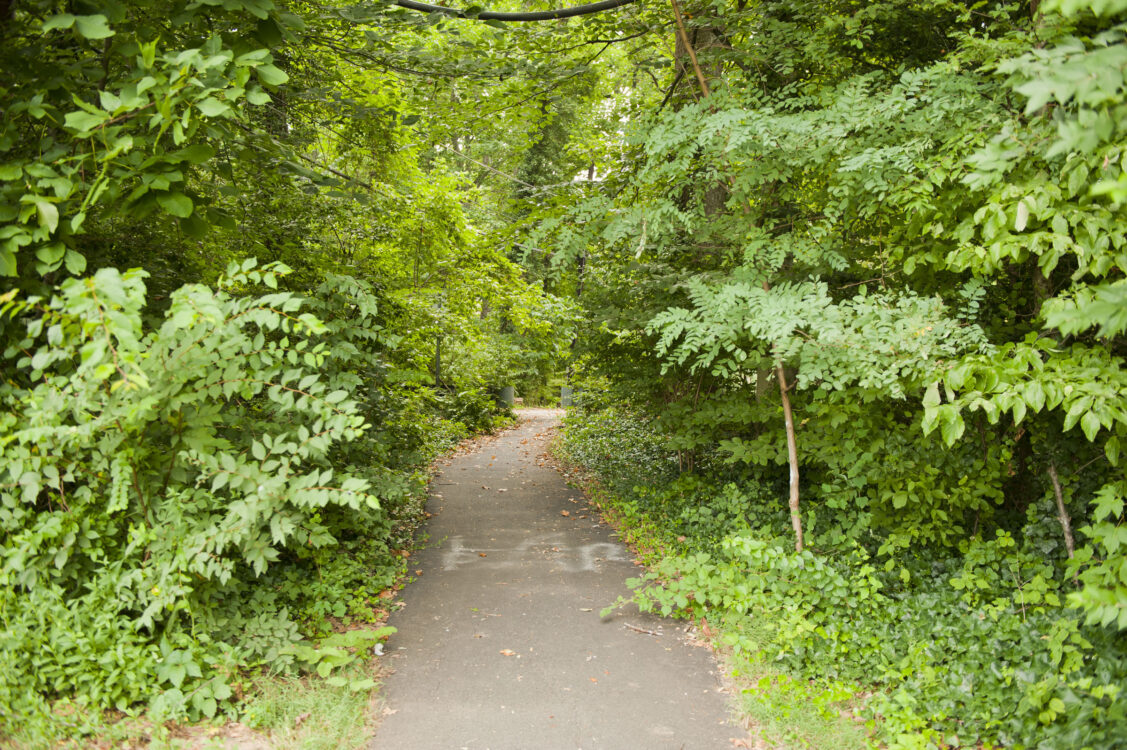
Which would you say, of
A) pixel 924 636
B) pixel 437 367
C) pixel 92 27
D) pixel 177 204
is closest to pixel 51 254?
pixel 177 204

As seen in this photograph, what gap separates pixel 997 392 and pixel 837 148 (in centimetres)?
186

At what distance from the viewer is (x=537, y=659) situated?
4.54 meters

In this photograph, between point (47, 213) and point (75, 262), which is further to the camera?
point (75, 262)

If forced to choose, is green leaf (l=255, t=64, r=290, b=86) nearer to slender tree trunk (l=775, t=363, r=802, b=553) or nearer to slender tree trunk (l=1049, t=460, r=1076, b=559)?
slender tree trunk (l=775, t=363, r=802, b=553)

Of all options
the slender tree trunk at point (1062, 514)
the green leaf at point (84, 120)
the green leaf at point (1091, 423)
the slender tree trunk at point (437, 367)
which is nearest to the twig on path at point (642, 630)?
the slender tree trunk at point (1062, 514)

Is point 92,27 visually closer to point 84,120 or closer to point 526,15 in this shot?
point 84,120

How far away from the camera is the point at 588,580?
20.1 feet

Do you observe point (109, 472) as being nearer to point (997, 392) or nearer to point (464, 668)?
point (464, 668)

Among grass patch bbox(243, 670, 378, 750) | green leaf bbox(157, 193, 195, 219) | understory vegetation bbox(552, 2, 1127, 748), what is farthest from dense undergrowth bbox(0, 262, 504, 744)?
understory vegetation bbox(552, 2, 1127, 748)

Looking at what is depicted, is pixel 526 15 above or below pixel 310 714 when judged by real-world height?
above

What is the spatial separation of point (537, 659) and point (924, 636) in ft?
8.54

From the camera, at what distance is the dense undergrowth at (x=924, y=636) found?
329 centimetres

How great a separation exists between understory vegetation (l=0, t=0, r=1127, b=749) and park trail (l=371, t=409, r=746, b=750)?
35cm

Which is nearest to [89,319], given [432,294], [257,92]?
[257,92]
